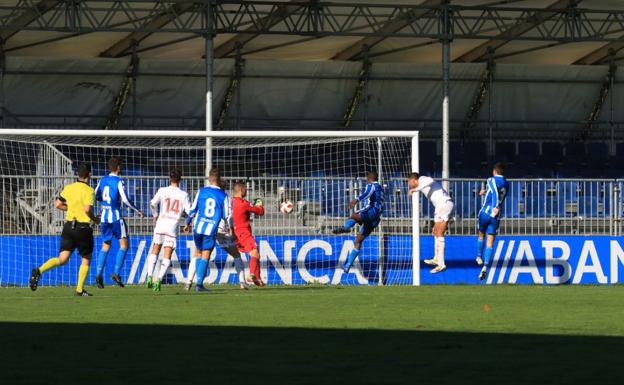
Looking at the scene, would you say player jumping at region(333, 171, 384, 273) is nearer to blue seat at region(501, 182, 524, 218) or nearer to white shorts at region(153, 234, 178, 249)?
blue seat at region(501, 182, 524, 218)

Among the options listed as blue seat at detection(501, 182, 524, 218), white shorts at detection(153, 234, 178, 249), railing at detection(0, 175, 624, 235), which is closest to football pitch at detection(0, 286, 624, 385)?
white shorts at detection(153, 234, 178, 249)

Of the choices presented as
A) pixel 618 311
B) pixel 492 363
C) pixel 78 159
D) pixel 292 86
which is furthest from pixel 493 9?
pixel 492 363

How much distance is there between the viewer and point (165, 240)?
1895cm

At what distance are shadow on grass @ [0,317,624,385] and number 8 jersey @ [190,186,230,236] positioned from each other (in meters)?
6.45

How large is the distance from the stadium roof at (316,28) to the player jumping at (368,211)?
9.82 meters

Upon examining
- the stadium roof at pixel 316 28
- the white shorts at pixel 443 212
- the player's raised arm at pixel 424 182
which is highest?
the stadium roof at pixel 316 28

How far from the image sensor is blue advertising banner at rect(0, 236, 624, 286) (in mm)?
21906

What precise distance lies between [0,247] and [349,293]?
258 inches

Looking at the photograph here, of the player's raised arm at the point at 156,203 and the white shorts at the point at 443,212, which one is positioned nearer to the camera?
the player's raised arm at the point at 156,203

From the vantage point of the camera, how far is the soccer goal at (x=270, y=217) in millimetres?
21891

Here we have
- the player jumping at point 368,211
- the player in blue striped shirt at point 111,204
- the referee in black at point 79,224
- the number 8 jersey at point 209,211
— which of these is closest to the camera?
the referee in black at point 79,224

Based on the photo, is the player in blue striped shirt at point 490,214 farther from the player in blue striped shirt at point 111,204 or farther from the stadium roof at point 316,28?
the stadium roof at point 316,28

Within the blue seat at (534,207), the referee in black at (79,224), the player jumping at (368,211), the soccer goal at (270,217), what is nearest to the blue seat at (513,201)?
the blue seat at (534,207)

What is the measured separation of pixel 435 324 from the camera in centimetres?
1209
